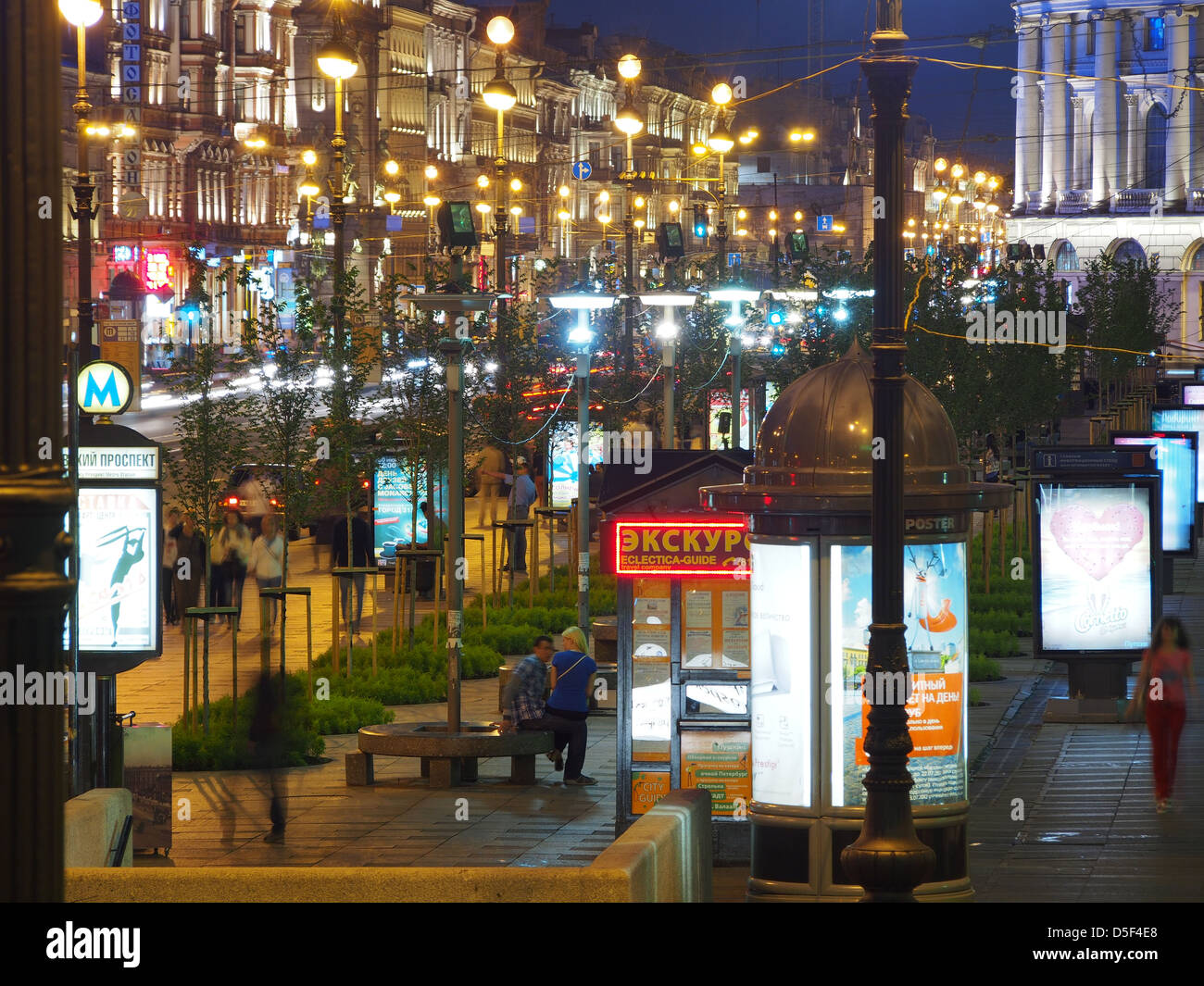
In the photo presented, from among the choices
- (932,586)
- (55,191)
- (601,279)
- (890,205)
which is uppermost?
(601,279)

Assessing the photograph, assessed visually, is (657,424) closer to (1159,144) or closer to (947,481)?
(947,481)

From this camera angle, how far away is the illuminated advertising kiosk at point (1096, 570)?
19359 mm

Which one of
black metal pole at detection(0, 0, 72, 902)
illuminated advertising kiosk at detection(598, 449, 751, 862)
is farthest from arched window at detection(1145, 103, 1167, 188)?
black metal pole at detection(0, 0, 72, 902)

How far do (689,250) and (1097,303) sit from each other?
5416cm

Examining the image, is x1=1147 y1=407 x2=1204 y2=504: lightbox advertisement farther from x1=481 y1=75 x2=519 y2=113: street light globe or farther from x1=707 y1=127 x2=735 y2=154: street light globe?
x1=481 y1=75 x2=519 y2=113: street light globe

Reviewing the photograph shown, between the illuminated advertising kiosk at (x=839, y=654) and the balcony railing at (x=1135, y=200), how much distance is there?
107 meters

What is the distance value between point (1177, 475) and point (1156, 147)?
3563 inches

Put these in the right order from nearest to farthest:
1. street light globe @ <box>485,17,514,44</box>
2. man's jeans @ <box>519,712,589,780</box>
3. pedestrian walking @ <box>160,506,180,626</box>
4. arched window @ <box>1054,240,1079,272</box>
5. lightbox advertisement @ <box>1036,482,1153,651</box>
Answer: man's jeans @ <box>519,712,589,780</box> < lightbox advertisement @ <box>1036,482,1153,651</box> < street light globe @ <box>485,17,514,44</box> < pedestrian walking @ <box>160,506,180,626</box> < arched window @ <box>1054,240,1079,272</box>

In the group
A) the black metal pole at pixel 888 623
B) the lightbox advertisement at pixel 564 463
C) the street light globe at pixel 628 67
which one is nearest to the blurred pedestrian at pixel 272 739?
the black metal pole at pixel 888 623

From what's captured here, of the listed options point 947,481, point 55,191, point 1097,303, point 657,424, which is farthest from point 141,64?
point 55,191

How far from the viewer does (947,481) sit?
11484mm

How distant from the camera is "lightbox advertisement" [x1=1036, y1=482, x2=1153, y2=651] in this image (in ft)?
63.5
